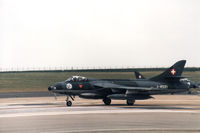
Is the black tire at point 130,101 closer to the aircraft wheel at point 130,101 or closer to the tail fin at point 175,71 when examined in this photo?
the aircraft wheel at point 130,101

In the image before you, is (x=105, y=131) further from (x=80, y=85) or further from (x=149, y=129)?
(x=80, y=85)

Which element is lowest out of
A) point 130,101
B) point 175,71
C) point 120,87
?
point 130,101

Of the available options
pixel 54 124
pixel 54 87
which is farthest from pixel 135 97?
pixel 54 124

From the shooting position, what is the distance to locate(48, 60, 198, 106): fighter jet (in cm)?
3170

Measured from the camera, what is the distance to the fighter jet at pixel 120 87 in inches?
1248

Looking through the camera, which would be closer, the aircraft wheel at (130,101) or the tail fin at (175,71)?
the aircraft wheel at (130,101)

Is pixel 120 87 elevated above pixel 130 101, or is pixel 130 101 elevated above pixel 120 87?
pixel 120 87

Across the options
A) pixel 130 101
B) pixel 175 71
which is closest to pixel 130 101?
pixel 130 101

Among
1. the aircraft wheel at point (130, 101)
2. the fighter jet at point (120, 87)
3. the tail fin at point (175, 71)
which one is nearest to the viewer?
the fighter jet at point (120, 87)

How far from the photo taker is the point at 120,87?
32531 mm

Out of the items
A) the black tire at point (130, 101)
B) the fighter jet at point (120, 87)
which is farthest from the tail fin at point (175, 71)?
the black tire at point (130, 101)

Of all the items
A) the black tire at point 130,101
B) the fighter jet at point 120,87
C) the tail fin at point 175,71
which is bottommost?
the black tire at point 130,101

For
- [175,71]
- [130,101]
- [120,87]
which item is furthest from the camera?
[175,71]

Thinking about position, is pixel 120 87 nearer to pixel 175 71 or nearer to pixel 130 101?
pixel 130 101
